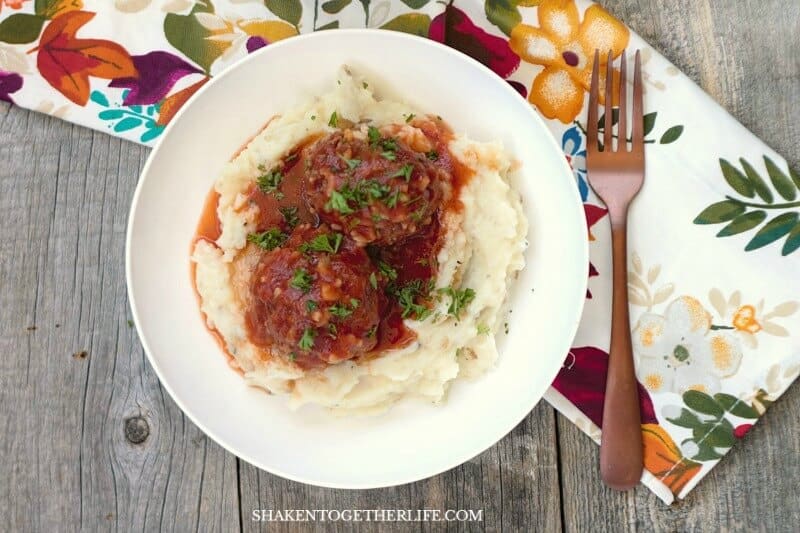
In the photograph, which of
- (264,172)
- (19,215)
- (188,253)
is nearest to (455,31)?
(264,172)

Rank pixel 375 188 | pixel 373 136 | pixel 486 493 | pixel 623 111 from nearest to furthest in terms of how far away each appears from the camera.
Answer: pixel 375 188
pixel 373 136
pixel 623 111
pixel 486 493

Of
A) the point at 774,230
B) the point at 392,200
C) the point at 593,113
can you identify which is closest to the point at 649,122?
the point at 593,113

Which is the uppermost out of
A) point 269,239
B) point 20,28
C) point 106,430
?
point 20,28

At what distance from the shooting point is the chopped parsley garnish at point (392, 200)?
10.9ft

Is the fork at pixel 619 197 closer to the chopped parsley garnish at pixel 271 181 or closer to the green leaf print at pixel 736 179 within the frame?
the green leaf print at pixel 736 179

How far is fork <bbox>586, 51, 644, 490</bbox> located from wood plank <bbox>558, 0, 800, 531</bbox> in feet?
1.22

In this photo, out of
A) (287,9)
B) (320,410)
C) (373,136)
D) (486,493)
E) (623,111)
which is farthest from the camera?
(486,493)

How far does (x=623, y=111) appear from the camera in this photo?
4223 millimetres

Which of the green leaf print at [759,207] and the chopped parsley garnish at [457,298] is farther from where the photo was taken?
the green leaf print at [759,207]

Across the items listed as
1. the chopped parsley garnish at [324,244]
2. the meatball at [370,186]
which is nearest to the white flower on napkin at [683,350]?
the meatball at [370,186]

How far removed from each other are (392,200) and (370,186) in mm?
131

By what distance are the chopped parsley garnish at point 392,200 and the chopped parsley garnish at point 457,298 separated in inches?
27.0

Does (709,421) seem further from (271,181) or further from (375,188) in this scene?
(271,181)

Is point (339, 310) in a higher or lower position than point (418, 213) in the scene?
lower
